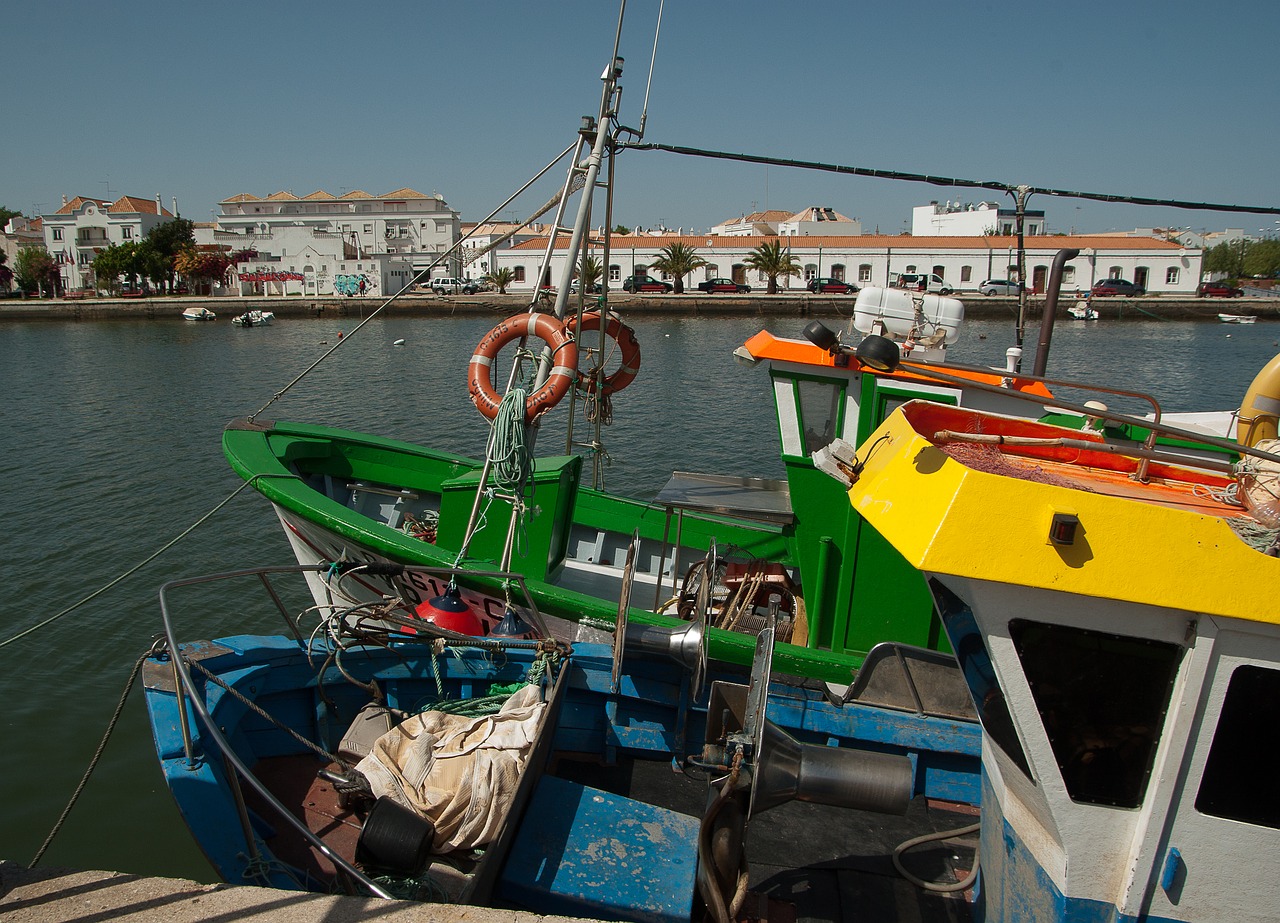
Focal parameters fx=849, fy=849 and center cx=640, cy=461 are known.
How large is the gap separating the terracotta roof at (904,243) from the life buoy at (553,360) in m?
51.1

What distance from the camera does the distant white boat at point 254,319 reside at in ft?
156

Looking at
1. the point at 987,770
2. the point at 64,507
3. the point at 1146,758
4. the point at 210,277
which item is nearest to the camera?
the point at 1146,758

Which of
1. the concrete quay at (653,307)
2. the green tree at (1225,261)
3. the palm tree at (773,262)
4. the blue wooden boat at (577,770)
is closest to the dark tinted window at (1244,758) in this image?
Result: the blue wooden boat at (577,770)

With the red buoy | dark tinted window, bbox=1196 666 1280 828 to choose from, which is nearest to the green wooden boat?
the red buoy

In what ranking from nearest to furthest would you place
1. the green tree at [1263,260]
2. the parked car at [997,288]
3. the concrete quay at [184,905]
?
1. the concrete quay at [184,905]
2. the parked car at [997,288]
3. the green tree at [1263,260]

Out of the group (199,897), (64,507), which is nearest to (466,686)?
(199,897)

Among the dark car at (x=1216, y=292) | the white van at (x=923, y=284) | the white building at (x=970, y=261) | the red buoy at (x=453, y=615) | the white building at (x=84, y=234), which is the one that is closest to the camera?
the red buoy at (x=453, y=615)

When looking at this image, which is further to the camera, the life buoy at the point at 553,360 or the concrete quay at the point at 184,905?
the life buoy at the point at 553,360

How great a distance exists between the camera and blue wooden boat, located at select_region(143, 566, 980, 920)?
3162 mm

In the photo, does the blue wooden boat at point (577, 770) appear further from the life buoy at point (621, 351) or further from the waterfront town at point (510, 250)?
the waterfront town at point (510, 250)

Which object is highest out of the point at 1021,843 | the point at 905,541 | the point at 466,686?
the point at 905,541

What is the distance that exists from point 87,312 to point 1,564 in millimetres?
50164

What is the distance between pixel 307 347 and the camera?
126 feet

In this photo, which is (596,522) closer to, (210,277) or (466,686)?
(466,686)
